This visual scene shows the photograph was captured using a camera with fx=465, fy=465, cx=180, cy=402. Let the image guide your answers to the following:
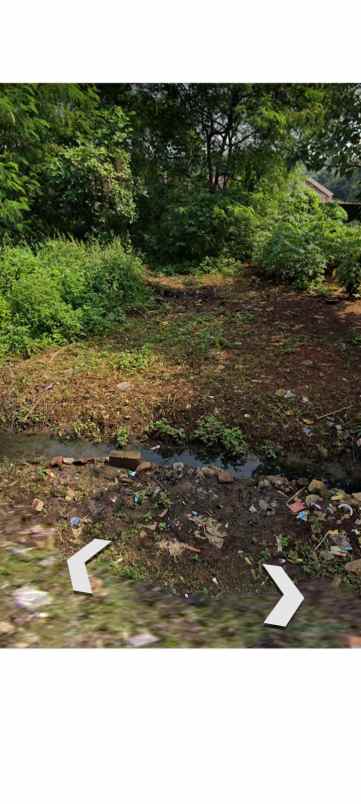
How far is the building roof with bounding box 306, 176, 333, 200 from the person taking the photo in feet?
14.8

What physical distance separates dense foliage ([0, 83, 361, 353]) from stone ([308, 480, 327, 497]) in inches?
88.4

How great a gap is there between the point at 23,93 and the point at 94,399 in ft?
6.17

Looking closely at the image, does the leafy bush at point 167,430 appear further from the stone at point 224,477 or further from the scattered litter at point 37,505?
the scattered litter at point 37,505

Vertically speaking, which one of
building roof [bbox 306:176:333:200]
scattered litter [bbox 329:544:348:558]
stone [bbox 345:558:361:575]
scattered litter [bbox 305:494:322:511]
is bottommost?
stone [bbox 345:558:361:575]

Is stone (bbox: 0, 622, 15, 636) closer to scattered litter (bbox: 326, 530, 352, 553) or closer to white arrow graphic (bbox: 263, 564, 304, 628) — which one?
white arrow graphic (bbox: 263, 564, 304, 628)

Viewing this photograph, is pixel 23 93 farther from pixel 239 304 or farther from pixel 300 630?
pixel 300 630

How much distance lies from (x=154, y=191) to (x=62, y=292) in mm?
1839

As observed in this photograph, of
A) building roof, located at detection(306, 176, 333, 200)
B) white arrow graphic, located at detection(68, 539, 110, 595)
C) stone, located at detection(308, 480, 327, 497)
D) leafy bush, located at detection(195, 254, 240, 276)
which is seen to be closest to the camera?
white arrow graphic, located at detection(68, 539, 110, 595)

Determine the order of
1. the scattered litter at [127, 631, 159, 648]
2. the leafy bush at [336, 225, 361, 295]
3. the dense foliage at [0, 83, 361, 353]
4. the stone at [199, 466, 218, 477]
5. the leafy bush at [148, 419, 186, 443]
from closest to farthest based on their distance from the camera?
A: the scattered litter at [127, 631, 159, 648] < the stone at [199, 466, 218, 477] < the leafy bush at [148, 419, 186, 443] < the dense foliage at [0, 83, 361, 353] < the leafy bush at [336, 225, 361, 295]

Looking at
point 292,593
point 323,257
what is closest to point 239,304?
point 323,257

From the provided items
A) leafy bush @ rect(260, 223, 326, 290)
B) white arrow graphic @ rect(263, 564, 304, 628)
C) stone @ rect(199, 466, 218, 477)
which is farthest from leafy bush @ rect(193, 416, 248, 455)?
leafy bush @ rect(260, 223, 326, 290)

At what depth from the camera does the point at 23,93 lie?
2787 mm

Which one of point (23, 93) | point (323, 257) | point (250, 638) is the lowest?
point (250, 638)

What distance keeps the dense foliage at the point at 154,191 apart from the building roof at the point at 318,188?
0.08 meters
